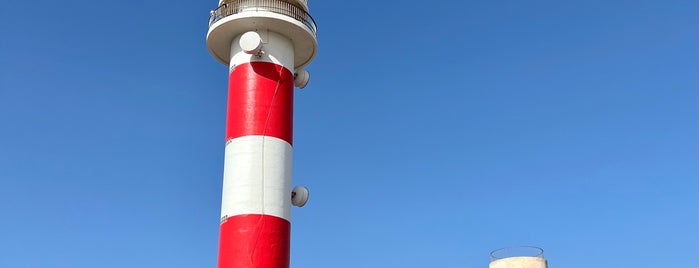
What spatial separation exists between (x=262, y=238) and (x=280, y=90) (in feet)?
18.1

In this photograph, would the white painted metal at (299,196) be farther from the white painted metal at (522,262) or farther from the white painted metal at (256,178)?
the white painted metal at (522,262)

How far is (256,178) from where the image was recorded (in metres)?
26.6

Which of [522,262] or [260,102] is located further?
[260,102]

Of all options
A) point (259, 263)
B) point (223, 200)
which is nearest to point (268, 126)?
point (223, 200)

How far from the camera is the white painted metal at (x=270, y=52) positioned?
93.7ft

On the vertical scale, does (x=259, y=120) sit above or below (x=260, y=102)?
below

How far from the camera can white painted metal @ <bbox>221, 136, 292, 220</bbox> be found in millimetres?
26406

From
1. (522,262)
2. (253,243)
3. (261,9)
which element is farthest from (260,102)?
(522,262)

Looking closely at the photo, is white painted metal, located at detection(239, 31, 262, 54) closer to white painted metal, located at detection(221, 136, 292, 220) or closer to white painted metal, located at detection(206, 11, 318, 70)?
white painted metal, located at detection(206, 11, 318, 70)

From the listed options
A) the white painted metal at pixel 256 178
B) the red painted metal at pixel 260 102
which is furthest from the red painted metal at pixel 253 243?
the red painted metal at pixel 260 102

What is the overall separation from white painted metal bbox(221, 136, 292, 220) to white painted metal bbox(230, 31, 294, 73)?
308cm

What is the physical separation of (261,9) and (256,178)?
631 centimetres

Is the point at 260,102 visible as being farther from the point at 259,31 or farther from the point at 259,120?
the point at 259,31

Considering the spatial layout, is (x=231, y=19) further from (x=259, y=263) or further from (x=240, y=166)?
(x=259, y=263)
